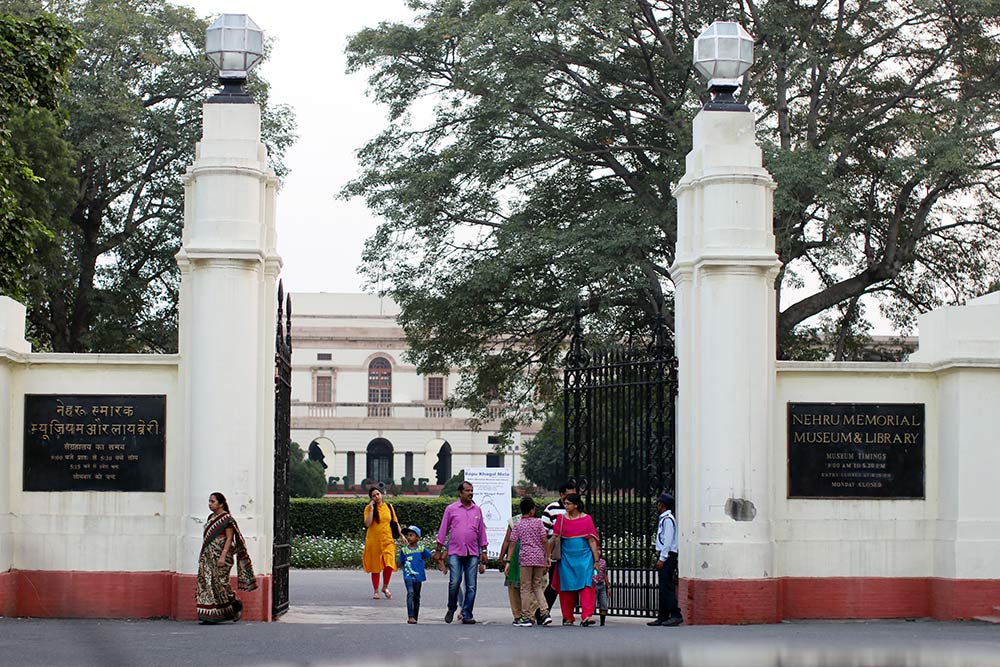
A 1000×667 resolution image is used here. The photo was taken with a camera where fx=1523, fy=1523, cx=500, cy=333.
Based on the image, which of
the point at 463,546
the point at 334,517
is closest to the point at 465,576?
the point at 463,546

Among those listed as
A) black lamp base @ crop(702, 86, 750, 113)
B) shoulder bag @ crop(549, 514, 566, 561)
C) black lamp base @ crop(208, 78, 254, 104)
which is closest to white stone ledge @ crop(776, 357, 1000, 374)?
black lamp base @ crop(702, 86, 750, 113)

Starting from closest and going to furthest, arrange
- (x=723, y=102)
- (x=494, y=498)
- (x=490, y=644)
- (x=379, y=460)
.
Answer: (x=490, y=644)
(x=723, y=102)
(x=494, y=498)
(x=379, y=460)

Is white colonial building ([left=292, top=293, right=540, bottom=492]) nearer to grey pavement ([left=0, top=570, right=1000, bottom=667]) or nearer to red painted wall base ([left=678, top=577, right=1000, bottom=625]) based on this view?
red painted wall base ([left=678, top=577, right=1000, bottom=625])

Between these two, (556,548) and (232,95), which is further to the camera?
(556,548)

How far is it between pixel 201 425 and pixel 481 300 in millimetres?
13499

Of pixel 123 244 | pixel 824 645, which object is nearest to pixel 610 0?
pixel 123 244

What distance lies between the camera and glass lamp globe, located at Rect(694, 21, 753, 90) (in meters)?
14.5

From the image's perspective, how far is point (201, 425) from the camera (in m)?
13.8

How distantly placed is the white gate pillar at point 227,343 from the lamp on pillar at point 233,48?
0.36 meters

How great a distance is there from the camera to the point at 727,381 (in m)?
13.9

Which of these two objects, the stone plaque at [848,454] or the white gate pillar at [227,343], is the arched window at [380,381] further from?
the stone plaque at [848,454]

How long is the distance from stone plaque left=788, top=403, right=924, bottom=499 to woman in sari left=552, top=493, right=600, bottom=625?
196cm

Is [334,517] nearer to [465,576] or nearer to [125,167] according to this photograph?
[125,167]

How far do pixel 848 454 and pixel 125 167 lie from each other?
20.1 meters
